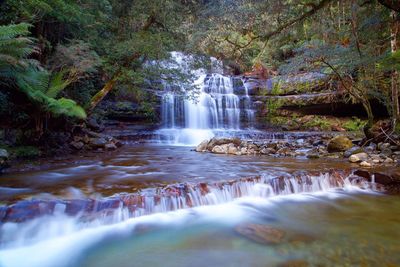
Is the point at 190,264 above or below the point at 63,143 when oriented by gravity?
below

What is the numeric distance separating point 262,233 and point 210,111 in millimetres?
10906

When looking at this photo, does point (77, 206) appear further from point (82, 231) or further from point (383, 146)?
point (383, 146)

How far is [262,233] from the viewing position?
3.24 meters

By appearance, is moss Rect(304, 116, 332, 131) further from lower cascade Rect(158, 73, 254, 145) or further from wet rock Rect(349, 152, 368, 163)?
wet rock Rect(349, 152, 368, 163)

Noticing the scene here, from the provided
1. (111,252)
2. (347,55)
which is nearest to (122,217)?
(111,252)

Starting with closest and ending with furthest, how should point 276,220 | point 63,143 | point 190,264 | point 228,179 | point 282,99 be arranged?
point 190,264 → point 276,220 → point 228,179 → point 63,143 → point 282,99

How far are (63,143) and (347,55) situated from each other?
7780 millimetres

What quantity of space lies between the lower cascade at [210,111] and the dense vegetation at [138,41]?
405cm

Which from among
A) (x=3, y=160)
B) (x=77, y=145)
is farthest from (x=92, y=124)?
(x=3, y=160)

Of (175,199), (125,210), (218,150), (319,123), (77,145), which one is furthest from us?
(319,123)

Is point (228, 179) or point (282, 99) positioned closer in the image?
point (228, 179)

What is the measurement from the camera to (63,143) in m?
7.36

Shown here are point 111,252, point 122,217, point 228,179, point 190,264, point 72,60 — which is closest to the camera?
point 190,264

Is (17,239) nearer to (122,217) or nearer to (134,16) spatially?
(122,217)
